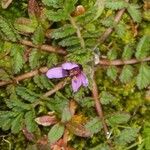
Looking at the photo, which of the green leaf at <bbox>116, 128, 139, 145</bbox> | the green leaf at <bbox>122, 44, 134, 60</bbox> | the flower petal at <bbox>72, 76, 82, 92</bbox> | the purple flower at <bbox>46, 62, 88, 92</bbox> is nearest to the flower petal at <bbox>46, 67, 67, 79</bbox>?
the purple flower at <bbox>46, 62, 88, 92</bbox>

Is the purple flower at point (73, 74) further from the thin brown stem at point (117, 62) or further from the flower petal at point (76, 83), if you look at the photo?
the thin brown stem at point (117, 62)

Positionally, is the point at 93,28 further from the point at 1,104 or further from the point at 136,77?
the point at 1,104

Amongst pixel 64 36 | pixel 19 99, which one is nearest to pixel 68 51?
pixel 64 36

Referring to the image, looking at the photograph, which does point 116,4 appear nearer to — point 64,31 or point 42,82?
point 64,31

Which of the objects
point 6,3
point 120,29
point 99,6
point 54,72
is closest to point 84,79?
point 54,72

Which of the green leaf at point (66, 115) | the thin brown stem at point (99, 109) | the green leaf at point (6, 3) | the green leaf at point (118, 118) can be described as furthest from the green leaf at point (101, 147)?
the green leaf at point (6, 3)

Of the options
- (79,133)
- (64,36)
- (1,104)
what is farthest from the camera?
(1,104)

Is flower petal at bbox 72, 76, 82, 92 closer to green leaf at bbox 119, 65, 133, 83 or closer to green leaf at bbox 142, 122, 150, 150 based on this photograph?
green leaf at bbox 119, 65, 133, 83
